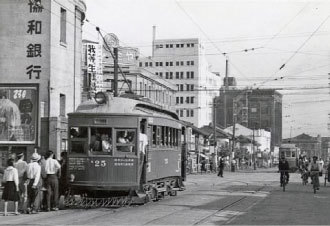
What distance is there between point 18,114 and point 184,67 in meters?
100

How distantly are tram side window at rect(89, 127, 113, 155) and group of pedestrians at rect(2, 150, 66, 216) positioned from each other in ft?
3.69

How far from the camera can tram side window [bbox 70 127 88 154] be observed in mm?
17625

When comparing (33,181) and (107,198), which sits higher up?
(33,181)

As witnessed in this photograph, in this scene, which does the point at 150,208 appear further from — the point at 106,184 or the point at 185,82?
the point at 185,82

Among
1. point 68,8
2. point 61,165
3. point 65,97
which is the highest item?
point 68,8

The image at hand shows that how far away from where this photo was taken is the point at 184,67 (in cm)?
12988

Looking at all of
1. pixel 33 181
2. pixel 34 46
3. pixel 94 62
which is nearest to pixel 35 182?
pixel 33 181

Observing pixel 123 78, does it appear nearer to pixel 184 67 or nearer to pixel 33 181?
pixel 33 181

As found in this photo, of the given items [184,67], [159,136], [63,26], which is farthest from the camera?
[184,67]

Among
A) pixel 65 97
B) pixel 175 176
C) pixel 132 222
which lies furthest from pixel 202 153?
pixel 132 222

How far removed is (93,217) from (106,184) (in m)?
2.53

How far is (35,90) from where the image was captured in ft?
99.5

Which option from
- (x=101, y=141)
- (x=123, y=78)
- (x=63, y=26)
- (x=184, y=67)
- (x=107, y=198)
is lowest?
(x=107, y=198)

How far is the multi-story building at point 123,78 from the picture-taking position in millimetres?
37719
